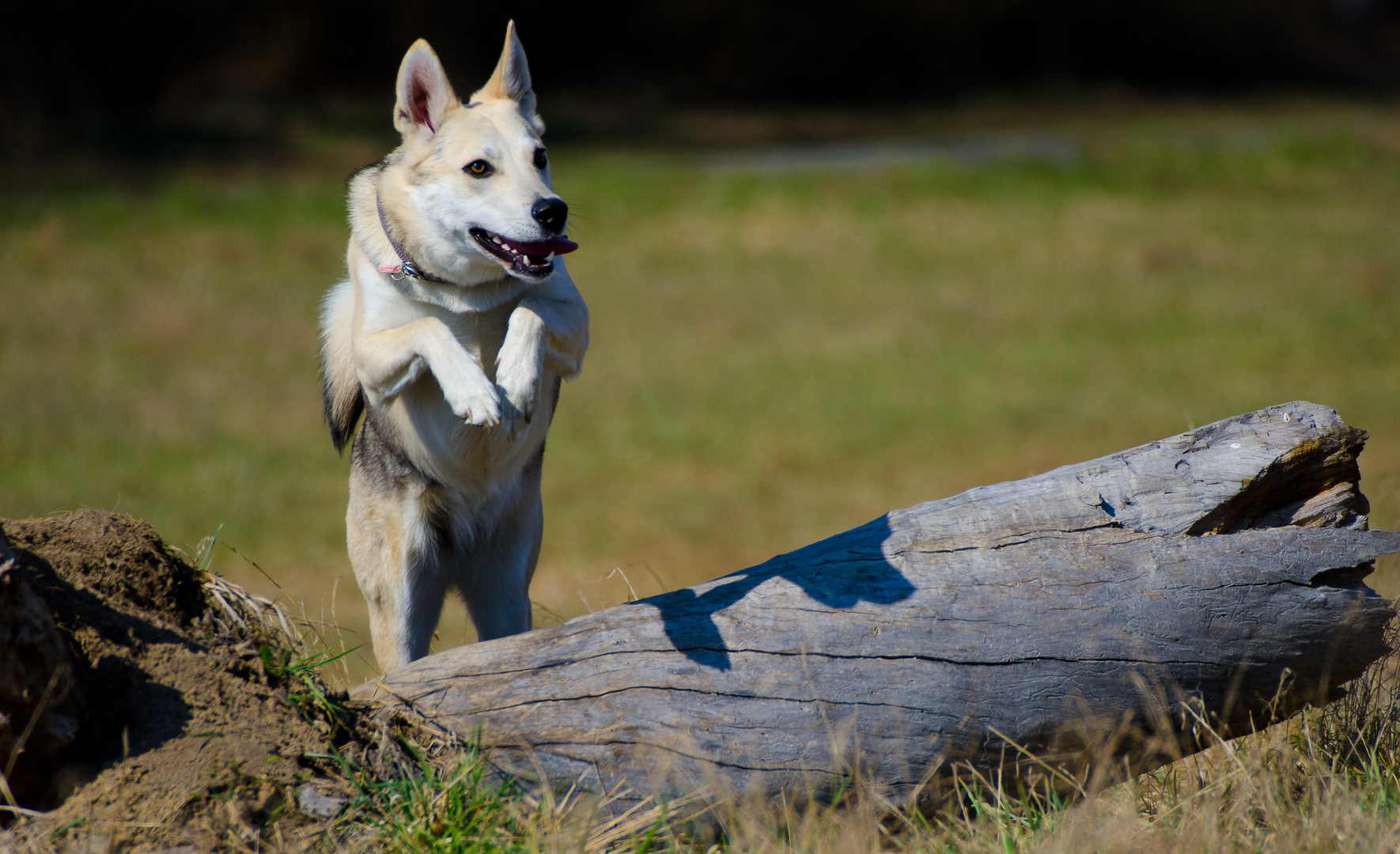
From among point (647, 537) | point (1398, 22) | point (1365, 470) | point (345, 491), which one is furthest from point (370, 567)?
point (1398, 22)

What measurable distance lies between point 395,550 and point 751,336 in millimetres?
9248

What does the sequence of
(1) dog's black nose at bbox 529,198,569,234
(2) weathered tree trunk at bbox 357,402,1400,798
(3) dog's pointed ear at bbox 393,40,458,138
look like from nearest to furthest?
(2) weathered tree trunk at bbox 357,402,1400,798
(1) dog's black nose at bbox 529,198,569,234
(3) dog's pointed ear at bbox 393,40,458,138

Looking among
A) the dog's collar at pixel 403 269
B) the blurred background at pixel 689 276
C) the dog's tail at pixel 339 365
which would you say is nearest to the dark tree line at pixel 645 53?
the blurred background at pixel 689 276

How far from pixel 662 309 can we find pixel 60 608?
10.7 m

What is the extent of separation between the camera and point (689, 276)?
47.4 ft

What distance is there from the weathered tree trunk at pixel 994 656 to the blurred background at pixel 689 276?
1045 mm

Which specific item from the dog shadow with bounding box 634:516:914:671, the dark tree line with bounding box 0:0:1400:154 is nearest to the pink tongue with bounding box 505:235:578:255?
the dog shadow with bounding box 634:516:914:671

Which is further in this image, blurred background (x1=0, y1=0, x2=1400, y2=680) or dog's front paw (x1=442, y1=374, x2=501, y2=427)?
blurred background (x1=0, y1=0, x2=1400, y2=680)

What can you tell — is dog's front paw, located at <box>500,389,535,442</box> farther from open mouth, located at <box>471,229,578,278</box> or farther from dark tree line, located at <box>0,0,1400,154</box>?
dark tree line, located at <box>0,0,1400,154</box>

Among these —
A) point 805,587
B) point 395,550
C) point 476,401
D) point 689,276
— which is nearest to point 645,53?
point 689,276

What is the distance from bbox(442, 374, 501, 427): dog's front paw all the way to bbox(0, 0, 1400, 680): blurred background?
3.90 feet

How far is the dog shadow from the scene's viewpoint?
3203 millimetres

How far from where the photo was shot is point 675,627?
3244 mm

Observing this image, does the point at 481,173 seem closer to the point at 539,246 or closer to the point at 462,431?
the point at 539,246
